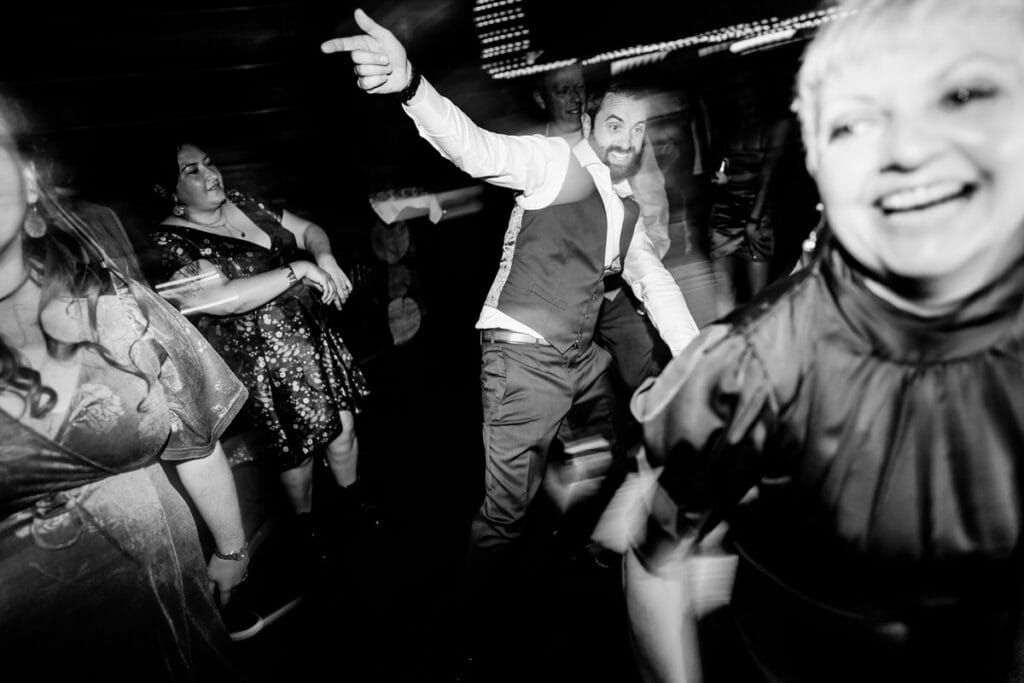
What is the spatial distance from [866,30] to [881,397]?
1.41 feet

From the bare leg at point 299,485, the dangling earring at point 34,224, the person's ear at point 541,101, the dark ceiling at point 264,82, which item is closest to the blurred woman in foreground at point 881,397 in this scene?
the dangling earring at point 34,224

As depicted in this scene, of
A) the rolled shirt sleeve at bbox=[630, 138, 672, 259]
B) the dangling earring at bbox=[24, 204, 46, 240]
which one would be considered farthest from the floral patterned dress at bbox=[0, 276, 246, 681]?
the rolled shirt sleeve at bbox=[630, 138, 672, 259]

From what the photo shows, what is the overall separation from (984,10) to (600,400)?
162 cm

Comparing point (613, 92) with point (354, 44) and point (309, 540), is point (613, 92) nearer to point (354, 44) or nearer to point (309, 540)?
point (354, 44)

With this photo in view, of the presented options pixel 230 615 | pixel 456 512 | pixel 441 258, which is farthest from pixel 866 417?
pixel 441 258

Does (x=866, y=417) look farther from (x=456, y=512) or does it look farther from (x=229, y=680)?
(x=456, y=512)

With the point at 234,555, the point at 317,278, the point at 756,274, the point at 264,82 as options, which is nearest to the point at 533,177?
the point at 317,278

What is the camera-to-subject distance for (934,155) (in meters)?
0.52

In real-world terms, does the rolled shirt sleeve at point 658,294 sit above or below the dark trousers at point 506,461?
above

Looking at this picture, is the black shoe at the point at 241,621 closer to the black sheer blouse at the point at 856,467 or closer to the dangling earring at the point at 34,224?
the dangling earring at the point at 34,224

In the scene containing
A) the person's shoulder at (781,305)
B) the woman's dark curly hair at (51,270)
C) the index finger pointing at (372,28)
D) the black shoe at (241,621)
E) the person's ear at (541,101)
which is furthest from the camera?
the person's ear at (541,101)

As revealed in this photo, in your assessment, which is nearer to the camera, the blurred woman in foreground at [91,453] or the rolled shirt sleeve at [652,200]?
the blurred woman in foreground at [91,453]

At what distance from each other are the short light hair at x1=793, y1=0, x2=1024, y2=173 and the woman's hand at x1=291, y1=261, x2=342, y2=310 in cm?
172

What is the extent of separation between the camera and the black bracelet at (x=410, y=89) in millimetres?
1071
